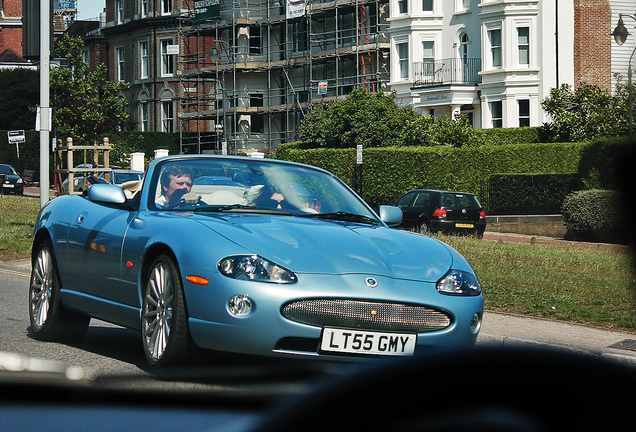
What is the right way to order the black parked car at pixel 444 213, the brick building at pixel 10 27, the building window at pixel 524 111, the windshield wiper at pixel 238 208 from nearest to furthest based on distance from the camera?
1. the windshield wiper at pixel 238 208
2. the black parked car at pixel 444 213
3. the building window at pixel 524 111
4. the brick building at pixel 10 27

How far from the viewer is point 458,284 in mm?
5734

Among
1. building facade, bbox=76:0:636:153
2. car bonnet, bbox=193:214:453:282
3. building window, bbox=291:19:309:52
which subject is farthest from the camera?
building window, bbox=291:19:309:52

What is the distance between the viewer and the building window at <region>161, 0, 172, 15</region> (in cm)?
7541

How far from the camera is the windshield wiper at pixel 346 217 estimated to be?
264 inches

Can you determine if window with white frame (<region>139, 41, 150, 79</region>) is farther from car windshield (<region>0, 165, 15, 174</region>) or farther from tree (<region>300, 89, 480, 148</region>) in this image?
tree (<region>300, 89, 480, 148</region>)

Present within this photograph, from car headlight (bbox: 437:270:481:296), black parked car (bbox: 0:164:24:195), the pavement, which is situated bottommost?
the pavement

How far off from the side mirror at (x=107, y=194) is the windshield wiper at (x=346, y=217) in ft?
4.53

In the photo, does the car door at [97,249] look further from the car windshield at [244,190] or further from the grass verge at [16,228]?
the grass verge at [16,228]

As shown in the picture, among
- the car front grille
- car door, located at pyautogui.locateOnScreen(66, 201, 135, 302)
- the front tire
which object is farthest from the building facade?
the car front grille

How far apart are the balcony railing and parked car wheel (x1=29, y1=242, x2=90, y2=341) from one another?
4470cm

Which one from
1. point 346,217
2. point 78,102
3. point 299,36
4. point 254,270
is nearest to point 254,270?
point 254,270

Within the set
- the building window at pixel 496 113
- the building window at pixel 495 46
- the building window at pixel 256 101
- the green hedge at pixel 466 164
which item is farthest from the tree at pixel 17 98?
the green hedge at pixel 466 164

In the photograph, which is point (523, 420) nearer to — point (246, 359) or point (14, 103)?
point (246, 359)

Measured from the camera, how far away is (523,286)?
1261cm
